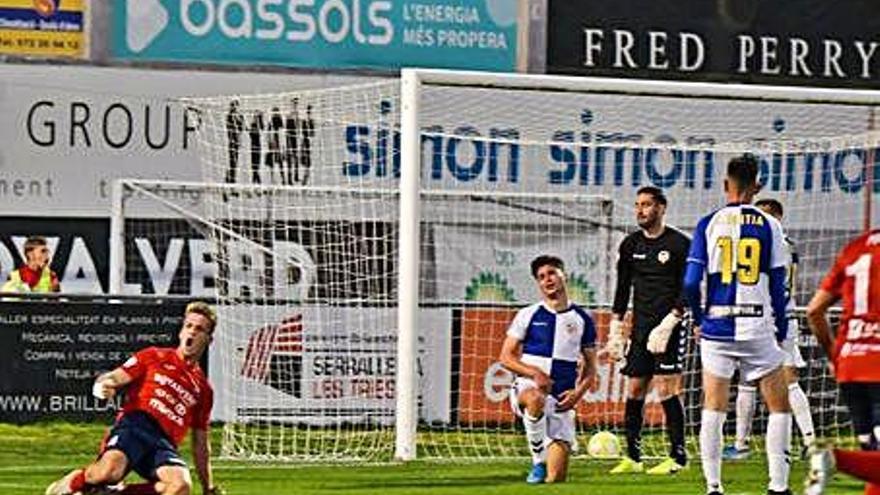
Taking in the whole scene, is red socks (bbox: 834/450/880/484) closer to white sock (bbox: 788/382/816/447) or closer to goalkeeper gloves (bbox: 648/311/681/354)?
goalkeeper gloves (bbox: 648/311/681/354)

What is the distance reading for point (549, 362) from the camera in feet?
61.3

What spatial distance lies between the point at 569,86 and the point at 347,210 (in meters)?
3.67

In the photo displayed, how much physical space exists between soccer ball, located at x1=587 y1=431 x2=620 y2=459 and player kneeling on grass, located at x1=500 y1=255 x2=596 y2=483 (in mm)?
2963

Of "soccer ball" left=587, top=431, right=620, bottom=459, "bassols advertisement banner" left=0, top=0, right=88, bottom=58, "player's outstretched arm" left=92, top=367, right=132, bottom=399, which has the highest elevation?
"bassols advertisement banner" left=0, top=0, right=88, bottom=58

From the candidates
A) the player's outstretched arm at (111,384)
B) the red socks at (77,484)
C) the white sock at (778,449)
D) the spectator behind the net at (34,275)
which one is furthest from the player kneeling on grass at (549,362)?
the spectator behind the net at (34,275)

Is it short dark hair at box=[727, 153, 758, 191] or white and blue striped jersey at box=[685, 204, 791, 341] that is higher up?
short dark hair at box=[727, 153, 758, 191]

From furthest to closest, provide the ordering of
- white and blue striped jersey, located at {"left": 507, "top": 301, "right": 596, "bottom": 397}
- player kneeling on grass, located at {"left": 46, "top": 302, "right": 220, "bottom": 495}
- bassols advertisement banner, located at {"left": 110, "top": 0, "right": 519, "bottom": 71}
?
bassols advertisement banner, located at {"left": 110, "top": 0, "right": 519, "bottom": 71} → white and blue striped jersey, located at {"left": 507, "top": 301, "right": 596, "bottom": 397} → player kneeling on grass, located at {"left": 46, "top": 302, "right": 220, "bottom": 495}

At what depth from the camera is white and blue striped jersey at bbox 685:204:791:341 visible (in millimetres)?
15492

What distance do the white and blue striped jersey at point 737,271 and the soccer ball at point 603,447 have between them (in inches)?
245

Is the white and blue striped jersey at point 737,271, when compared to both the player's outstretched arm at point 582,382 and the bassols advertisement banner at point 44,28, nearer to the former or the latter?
the player's outstretched arm at point 582,382

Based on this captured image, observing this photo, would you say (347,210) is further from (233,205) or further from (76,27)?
(76,27)

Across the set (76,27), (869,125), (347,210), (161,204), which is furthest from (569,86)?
(76,27)

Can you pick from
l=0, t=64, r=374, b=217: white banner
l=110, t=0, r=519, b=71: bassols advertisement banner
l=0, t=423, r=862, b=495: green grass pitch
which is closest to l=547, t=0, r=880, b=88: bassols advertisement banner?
l=110, t=0, r=519, b=71: bassols advertisement banner

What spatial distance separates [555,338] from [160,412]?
14.4 feet
